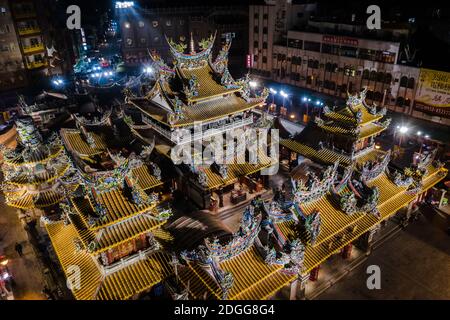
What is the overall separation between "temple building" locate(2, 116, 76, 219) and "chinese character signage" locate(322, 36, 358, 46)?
4868 cm

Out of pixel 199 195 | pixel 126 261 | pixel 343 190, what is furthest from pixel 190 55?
pixel 126 261

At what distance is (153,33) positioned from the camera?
91.0m

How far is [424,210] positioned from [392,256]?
8479mm

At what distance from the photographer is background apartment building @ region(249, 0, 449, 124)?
52.7 m

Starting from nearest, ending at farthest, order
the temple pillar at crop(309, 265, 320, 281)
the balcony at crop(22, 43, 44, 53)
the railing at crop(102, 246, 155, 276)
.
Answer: the railing at crop(102, 246, 155, 276) < the temple pillar at crop(309, 265, 320, 281) < the balcony at crop(22, 43, 44, 53)

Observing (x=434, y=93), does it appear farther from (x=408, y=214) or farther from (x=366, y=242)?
(x=366, y=242)

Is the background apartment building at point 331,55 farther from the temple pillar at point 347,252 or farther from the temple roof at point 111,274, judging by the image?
the temple roof at point 111,274

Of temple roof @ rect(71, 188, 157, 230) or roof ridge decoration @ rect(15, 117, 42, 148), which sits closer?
temple roof @ rect(71, 188, 157, 230)

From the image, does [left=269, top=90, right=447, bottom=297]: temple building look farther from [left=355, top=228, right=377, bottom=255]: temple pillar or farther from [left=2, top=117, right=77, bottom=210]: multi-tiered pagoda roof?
[left=2, top=117, right=77, bottom=210]: multi-tiered pagoda roof

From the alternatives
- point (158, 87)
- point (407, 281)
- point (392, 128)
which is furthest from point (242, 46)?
point (407, 281)

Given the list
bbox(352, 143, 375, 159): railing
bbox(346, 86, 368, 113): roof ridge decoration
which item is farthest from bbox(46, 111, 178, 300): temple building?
bbox(346, 86, 368, 113): roof ridge decoration

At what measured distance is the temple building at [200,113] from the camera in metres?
30.0
